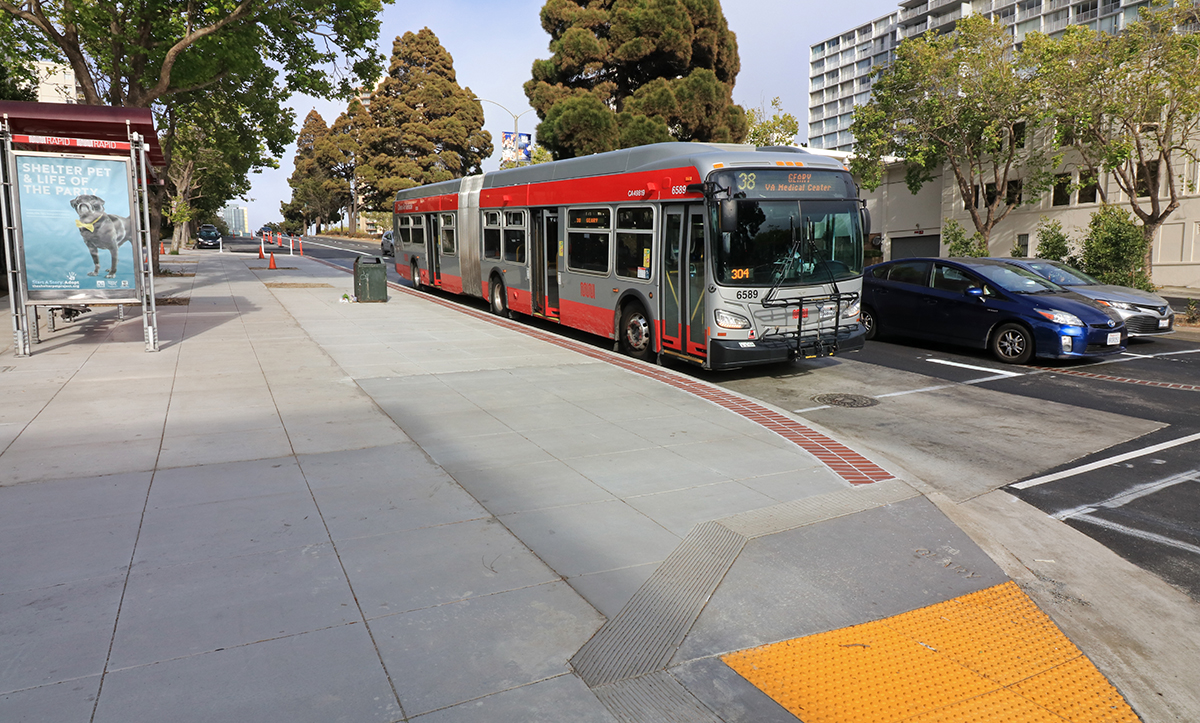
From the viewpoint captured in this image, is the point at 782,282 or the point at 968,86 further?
the point at 968,86

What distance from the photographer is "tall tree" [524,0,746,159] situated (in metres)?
31.8

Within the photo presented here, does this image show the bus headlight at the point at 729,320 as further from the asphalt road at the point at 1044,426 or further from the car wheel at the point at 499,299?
the car wheel at the point at 499,299

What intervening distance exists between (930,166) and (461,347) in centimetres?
2685

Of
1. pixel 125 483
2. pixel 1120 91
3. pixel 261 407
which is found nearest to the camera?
pixel 125 483

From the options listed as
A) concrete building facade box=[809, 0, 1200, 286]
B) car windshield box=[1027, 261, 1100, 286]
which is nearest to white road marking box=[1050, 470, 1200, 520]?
car windshield box=[1027, 261, 1100, 286]

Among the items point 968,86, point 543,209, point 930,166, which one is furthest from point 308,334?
point 930,166

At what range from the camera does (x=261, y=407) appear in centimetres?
814

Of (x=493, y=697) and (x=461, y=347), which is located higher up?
(x=461, y=347)

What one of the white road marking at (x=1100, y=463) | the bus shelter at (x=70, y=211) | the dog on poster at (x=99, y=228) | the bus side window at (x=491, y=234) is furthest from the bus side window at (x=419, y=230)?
the white road marking at (x=1100, y=463)

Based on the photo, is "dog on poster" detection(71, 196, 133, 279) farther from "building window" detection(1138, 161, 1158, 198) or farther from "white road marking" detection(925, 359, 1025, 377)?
"building window" detection(1138, 161, 1158, 198)

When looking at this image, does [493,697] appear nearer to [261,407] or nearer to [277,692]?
[277,692]

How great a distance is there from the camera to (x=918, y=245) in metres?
40.0

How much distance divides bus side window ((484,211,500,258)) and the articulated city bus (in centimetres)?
361

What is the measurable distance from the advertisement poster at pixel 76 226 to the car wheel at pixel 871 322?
12.4m
